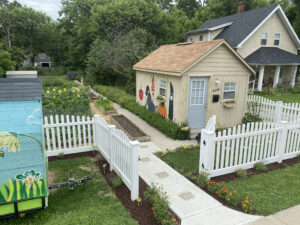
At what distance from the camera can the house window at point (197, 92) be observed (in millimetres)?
8914

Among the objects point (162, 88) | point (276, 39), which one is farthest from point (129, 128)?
point (276, 39)

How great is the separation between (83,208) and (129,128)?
18.0 ft

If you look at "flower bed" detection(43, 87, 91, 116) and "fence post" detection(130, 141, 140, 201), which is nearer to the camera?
"fence post" detection(130, 141, 140, 201)

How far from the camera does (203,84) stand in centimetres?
906

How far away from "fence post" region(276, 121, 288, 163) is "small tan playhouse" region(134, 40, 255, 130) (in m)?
3.20

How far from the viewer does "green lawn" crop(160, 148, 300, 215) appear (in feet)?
15.2

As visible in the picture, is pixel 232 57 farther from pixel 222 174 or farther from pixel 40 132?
pixel 40 132

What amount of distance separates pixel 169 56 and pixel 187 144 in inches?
183

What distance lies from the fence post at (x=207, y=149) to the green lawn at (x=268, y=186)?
612 mm

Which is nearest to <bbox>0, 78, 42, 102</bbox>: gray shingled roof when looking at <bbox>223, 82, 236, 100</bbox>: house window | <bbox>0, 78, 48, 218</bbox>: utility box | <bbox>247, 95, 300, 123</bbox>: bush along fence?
<bbox>0, 78, 48, 218</bbox>: utility box

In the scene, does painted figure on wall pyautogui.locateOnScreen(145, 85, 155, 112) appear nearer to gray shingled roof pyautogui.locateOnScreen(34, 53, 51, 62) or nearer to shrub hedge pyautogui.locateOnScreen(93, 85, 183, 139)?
shrub hedge pyautogui.locateOnScreen(93, 85, 183, 139)

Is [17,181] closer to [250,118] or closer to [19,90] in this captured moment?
[19,90]

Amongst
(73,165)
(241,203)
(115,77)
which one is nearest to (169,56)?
(73,165)

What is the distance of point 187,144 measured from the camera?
8.29 meters
